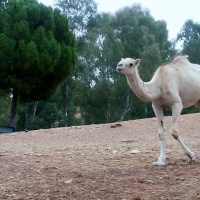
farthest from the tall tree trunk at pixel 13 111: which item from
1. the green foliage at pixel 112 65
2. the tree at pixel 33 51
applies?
the green foliage at pixel 112 65

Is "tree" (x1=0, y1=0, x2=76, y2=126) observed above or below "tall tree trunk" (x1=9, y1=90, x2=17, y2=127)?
above

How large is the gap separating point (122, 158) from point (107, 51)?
29.5m

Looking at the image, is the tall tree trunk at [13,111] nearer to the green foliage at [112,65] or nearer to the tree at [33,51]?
the tree at [33,51]

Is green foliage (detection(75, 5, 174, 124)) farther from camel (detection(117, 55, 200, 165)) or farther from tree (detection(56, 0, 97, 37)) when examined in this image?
camel (detection(117, 55, 200, 165))

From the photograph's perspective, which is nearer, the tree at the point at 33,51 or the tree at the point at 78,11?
the tree at the point at 33,51

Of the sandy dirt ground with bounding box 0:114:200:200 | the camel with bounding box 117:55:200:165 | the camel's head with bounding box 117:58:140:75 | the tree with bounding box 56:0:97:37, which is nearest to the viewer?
the sandy dirt ground with bounding box 0:114:200:200

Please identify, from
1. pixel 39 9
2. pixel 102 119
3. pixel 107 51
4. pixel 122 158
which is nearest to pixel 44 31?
pixel 39 9

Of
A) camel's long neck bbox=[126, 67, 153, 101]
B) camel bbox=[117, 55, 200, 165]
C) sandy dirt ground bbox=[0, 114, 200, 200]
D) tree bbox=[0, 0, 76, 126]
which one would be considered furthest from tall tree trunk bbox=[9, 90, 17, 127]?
camel's long neck bbox=[126, 67, 153, 101]

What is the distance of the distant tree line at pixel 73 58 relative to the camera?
29000 millimetres

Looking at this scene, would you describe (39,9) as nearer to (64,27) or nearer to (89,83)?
(64,27)

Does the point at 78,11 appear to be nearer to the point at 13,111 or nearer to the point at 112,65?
the point at 112,65

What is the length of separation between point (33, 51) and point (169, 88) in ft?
68.8

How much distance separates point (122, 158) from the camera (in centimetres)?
883

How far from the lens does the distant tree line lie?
29000 mm
